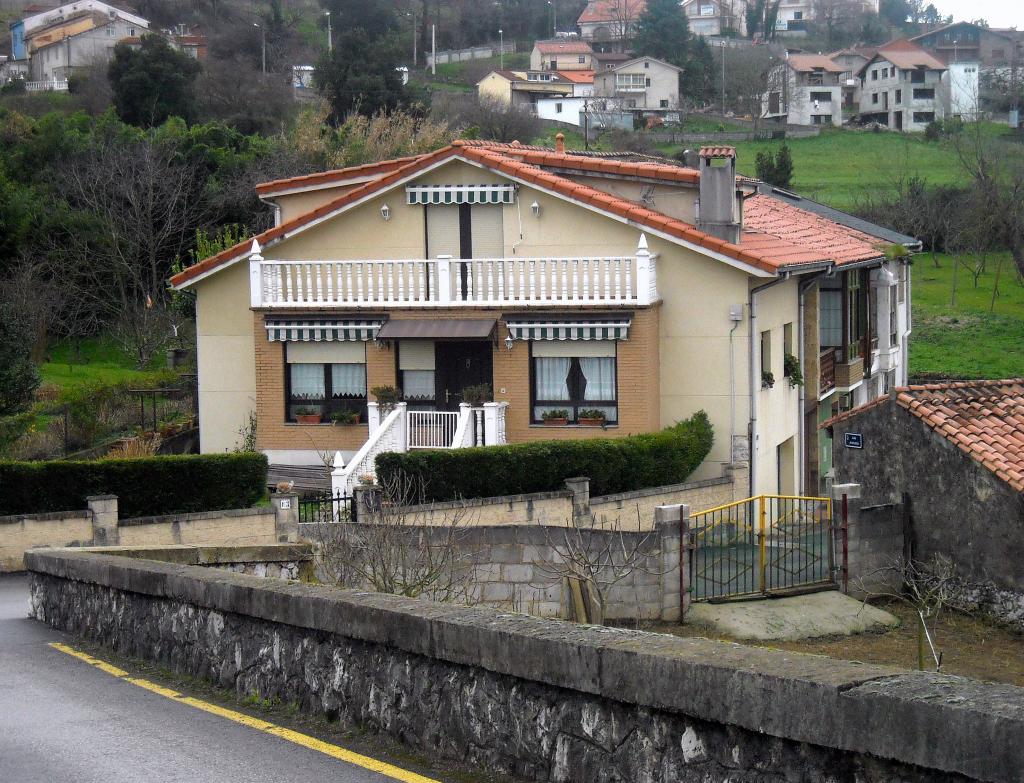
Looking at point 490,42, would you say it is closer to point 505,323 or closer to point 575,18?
point 575,18

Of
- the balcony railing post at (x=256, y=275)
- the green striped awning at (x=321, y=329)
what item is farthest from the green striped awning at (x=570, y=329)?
the balcony railing post at (x=256, y=275)

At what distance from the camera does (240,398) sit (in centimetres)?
2972

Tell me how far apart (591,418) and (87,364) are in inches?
1004

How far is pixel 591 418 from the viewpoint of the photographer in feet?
88.2

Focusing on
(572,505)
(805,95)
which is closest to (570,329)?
(572,505)

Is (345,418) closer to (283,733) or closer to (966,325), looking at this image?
(283,733)

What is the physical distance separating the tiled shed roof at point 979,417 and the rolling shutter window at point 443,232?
1004 cm

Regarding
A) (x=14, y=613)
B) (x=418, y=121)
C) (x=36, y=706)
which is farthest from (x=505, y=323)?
(x=418, y=121)

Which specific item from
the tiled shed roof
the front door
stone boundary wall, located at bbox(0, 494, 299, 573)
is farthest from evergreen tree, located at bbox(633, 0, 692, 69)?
stone boundary wall, located at bbox(0, 494, 299, 573)

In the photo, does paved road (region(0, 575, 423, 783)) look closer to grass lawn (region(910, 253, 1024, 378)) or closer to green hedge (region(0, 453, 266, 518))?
green hedge (region(0, 453, 266, 518))

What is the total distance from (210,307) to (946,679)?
2595 cm

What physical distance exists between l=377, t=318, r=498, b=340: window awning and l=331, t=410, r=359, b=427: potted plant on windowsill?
61.8 inches

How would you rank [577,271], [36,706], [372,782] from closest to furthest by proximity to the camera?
1. [372,782]
2. [36,706]
3. [577,271]

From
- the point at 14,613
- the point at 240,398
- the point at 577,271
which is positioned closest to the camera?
the point at 14,613
